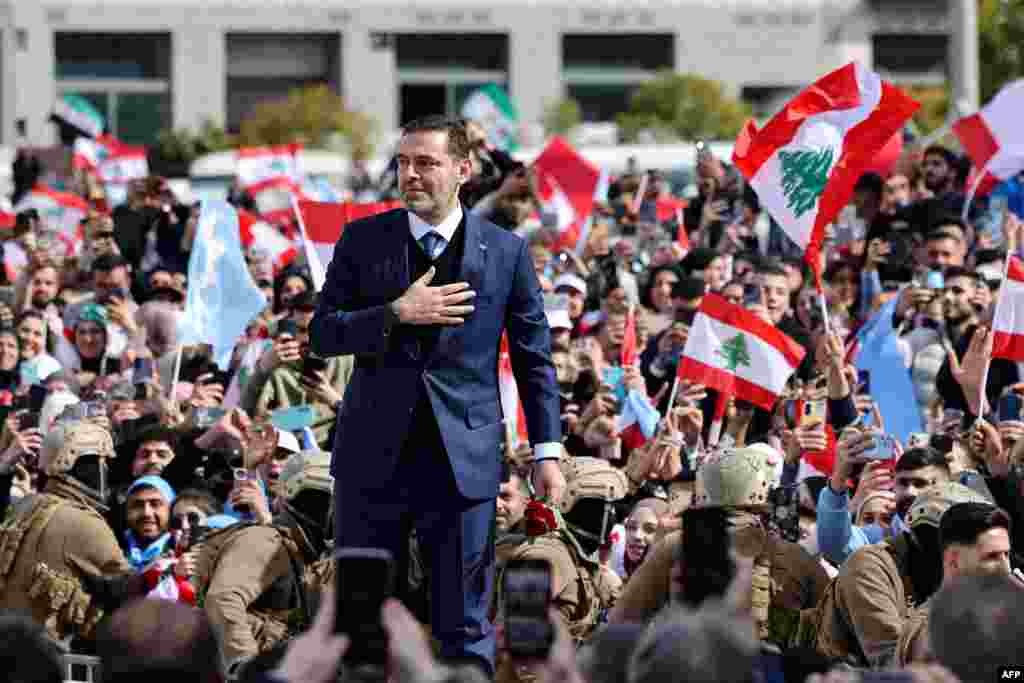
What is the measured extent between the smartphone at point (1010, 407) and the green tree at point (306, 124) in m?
39.4

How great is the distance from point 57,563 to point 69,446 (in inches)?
32.9

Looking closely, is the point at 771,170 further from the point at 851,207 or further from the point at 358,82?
the point at 358,82

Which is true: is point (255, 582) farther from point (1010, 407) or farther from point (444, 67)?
point (444, 67)

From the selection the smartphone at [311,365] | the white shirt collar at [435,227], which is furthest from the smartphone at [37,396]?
the white shirt collar at [435,227]

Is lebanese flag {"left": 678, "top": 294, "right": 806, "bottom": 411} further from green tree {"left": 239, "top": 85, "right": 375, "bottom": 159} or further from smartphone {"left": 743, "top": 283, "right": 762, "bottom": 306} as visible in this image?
green tree {"left": 239, "top": 85, "right": 375, "bottom": 159}

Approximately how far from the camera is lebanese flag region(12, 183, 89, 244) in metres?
19.2

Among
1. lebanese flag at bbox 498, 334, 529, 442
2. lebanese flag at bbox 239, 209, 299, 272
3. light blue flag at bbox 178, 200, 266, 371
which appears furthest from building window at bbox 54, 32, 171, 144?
lebanese flag at bbox 498, 334, 529, 442

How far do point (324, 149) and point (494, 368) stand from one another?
40.8 m

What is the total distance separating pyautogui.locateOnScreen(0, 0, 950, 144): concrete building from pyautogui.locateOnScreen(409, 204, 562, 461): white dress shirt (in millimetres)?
53374

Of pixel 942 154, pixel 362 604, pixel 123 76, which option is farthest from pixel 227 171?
pixel 123 76

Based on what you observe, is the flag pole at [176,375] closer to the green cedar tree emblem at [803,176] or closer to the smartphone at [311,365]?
the smartphone at [311,365]

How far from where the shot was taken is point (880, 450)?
930 centimetres

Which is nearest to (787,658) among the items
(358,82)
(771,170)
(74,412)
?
(74,412)

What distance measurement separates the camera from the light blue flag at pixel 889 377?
1215cm
